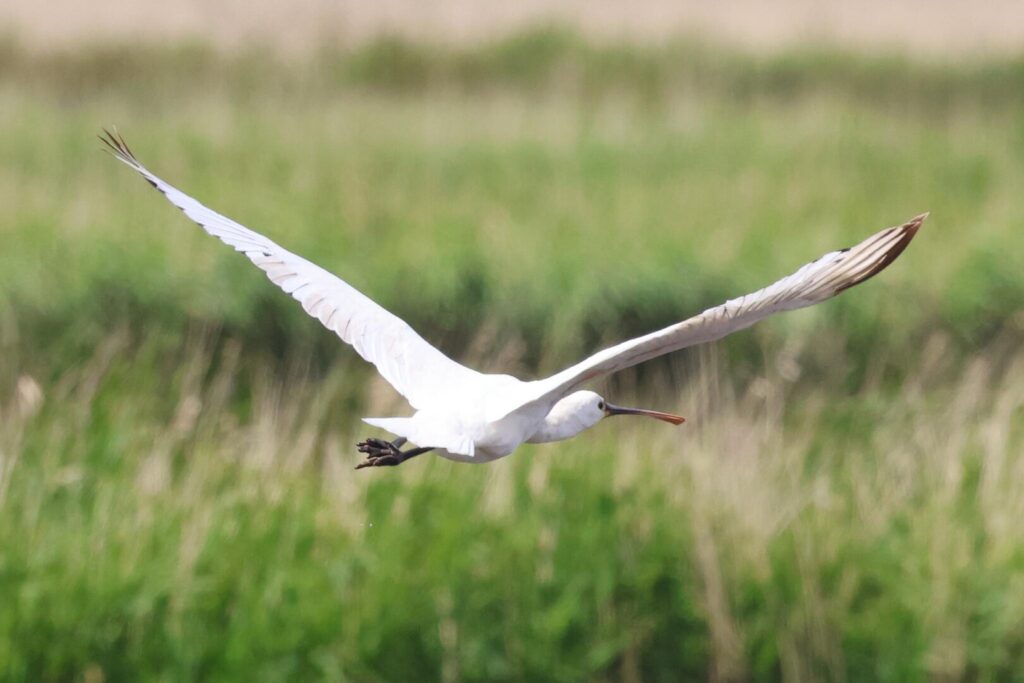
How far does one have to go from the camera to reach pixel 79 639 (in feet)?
19.1

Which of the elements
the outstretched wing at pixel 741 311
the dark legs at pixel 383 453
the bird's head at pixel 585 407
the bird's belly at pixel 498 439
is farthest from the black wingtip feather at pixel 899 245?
the dark legs at pixel 383 453

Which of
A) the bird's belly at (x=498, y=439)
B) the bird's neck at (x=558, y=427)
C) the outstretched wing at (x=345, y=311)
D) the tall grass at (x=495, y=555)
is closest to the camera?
the bird's belly at (x=498, y=439)

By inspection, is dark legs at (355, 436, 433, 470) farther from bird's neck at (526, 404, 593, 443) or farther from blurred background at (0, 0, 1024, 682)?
blurred background at (0, 0, 1024, 682)

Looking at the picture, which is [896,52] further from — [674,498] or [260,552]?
[260,552]

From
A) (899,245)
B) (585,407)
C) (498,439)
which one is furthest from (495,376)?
(899,245)

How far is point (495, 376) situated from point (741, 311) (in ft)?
1.26

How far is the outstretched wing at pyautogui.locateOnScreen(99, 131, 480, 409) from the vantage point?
2793mm

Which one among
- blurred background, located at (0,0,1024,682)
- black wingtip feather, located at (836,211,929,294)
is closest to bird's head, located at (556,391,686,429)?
black wingtip feather, located at (836,211,929,294)

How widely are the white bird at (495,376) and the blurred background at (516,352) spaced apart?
272cm

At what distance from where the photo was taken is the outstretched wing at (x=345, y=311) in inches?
110

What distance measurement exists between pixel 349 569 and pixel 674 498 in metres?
1.32

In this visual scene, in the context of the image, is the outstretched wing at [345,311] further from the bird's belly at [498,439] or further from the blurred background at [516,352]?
the blurred background at [516,352]

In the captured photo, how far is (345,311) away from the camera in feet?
9.84

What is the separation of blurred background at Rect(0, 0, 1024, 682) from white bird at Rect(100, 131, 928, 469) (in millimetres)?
2723
